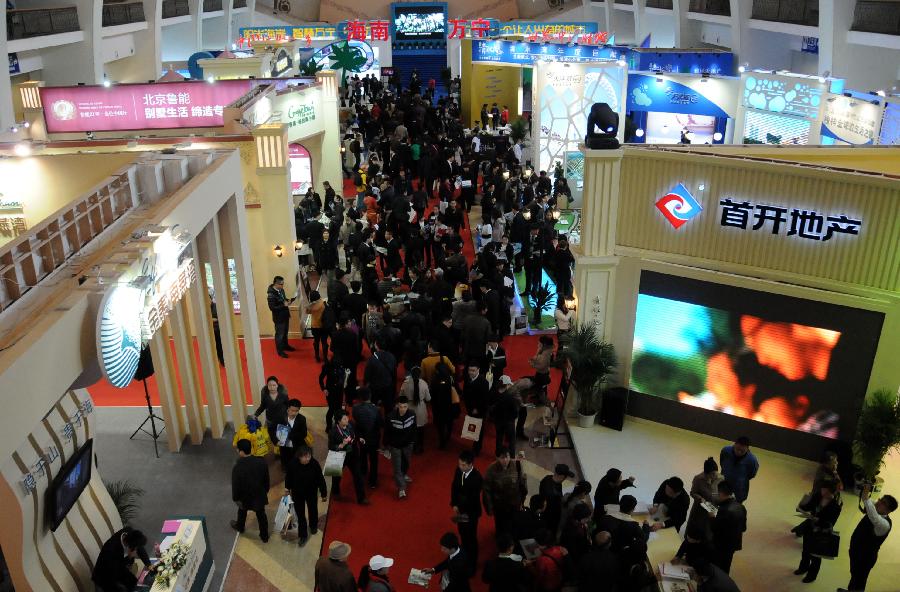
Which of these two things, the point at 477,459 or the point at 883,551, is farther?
the point at 477,459

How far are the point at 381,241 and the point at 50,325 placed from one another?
8867mm

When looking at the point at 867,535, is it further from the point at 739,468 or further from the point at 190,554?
the point at 190,554

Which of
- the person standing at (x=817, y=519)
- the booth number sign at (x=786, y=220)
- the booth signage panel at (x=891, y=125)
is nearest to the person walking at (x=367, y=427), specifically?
the person standing at (x=817, y=519)

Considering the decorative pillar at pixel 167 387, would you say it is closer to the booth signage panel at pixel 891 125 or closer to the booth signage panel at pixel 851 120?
the booth signage panel at pixel 891 125

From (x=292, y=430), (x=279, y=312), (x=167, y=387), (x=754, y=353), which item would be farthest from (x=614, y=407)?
(x=167, y=387)

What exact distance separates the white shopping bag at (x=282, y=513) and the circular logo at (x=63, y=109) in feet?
25.4

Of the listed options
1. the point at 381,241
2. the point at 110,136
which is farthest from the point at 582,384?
the point at 110,136

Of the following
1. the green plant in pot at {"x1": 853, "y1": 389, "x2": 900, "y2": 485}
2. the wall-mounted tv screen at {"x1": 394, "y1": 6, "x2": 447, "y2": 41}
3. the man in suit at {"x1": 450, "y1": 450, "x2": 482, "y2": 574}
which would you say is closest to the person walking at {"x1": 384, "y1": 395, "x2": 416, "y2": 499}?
the man in suit at {"x1": 450, "y1": 450, "x2": 482, "y2": 574}

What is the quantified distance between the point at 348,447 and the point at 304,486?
662 millimetres

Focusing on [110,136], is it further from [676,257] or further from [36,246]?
[676,257]

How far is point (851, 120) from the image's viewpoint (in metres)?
13.0

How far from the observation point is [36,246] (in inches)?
192

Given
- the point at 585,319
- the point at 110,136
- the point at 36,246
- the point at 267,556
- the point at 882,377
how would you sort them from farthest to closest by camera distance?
1. the point at 110,136
2. the point at 585,319
3. the point at 882,377
4. the point at 267,556
5. the point at 36,246

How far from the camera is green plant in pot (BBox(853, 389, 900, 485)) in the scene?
725 cm
